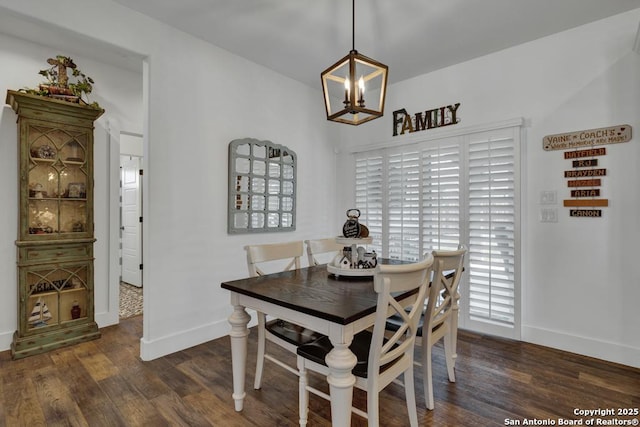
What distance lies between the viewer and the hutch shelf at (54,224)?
2.71 metres

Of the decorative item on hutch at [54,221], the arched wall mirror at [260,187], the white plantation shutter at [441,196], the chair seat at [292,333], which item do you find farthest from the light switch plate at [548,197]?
the decorative item on hutch at [54,221]

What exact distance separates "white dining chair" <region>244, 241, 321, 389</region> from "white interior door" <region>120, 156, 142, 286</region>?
3.31 metres

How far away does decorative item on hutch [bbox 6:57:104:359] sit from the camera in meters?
2.71

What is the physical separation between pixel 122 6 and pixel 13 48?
1179mm

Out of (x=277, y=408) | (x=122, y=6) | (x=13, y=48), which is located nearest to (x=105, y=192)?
(x=13, y=48)

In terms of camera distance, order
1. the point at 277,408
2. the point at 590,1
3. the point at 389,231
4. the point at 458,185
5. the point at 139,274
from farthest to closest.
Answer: the point at 139,274, the point at 389,231, the point at 458,185, the point at 590,1, the point at 277,408

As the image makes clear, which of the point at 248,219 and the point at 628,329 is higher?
the point at 248,219

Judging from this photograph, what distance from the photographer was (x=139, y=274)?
481 centimetres

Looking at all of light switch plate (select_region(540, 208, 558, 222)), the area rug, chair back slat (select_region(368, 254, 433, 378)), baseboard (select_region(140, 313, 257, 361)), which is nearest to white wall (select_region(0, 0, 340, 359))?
baseboard (select_region(140, 313, 257, 361))

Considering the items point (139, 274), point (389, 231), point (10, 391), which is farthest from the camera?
point (139, 274)

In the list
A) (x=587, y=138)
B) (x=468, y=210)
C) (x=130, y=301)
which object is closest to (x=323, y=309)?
(x=468, y=210)

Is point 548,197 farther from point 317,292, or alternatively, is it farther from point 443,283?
point 317,292

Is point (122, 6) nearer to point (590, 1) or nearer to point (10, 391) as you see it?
point (10, 391)

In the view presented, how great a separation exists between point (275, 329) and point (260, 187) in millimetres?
1754
